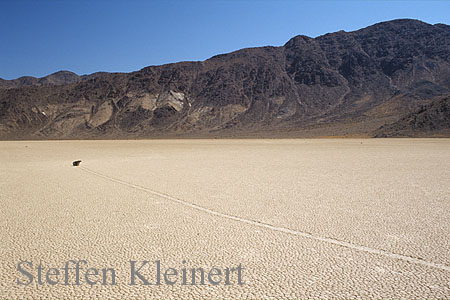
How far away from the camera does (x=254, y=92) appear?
105 m

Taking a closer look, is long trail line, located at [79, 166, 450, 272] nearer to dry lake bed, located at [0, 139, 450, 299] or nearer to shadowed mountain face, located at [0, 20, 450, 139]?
dry lake bed, located at [0, 139, 450, 299]

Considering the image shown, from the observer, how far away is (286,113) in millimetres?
94750

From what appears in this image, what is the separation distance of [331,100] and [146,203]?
98278 millimetres

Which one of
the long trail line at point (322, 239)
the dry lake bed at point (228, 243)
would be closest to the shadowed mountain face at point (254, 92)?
the dry lake bed at point (228, 243)

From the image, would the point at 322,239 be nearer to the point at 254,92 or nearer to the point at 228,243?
the point at 228,243

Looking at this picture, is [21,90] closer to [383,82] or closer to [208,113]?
[208,113]

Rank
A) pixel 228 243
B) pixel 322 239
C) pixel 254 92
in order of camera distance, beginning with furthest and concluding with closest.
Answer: pixel 254 92 → pixel 322 239 → pixel 228 243

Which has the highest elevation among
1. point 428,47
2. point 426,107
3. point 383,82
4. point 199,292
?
point 428,47

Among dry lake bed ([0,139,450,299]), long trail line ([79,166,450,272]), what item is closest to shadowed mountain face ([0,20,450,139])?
dry lake bed ([0,139,450,299])

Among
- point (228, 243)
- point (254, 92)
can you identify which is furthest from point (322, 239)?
point (254, 92)

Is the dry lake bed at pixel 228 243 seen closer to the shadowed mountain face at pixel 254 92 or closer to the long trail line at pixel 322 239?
the long trail line at pixel 322 239

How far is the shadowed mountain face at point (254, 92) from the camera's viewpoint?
92812 mm

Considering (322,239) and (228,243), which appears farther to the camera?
(322,239)

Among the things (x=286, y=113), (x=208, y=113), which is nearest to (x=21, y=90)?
(x=208, y=113)
